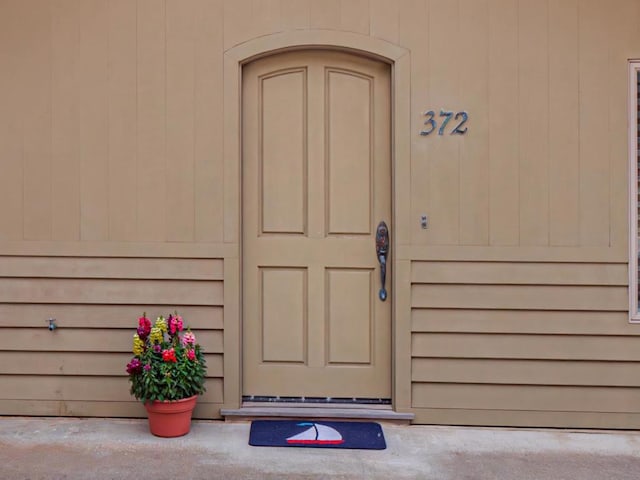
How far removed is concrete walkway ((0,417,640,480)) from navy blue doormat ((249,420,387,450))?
0.06 metres

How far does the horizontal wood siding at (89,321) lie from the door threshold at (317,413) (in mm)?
140

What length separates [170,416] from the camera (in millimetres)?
3525

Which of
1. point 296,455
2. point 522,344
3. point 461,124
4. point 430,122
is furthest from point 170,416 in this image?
point 461,124

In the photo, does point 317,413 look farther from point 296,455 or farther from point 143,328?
point 143,328

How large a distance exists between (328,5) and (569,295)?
6.98 feet

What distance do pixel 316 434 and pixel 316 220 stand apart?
3.92 ft

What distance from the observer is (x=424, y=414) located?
379 cm

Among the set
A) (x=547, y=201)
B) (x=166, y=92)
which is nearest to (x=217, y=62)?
(x=166, y=92)

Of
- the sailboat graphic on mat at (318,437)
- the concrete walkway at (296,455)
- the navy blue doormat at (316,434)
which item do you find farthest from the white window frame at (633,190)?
the sailboat graphic on mat at (318,437)

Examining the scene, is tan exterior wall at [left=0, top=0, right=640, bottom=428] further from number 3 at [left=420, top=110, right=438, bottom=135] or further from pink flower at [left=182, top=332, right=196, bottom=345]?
pink flower at [left=182, top=332, right=196, bottom=345]

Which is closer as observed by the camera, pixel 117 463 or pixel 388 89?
pixel 117 463

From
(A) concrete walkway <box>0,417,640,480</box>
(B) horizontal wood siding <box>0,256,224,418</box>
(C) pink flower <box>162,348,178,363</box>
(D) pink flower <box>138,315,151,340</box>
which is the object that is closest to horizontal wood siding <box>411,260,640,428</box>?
(A) concrete walkway <box>0,417,640,480</box>

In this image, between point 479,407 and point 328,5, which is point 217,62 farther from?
point 479,407

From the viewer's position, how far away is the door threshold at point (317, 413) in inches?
148
